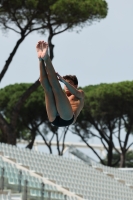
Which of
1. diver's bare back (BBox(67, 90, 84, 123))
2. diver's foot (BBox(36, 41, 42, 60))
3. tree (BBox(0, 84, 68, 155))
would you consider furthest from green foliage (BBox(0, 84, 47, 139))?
diver's foot (BBox(36, 41, 42, 60))

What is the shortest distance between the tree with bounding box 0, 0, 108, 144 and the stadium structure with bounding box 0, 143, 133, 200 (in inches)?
260

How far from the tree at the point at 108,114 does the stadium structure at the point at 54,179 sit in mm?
11717

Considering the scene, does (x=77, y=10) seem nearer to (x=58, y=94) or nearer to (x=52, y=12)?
(x=52, y=12)

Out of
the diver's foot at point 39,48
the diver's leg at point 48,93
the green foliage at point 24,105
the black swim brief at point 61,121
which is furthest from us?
the green foliage at point 24,105

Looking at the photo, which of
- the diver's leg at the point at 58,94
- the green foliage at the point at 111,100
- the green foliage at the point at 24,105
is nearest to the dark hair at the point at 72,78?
the diver's leg at the point at 58,94

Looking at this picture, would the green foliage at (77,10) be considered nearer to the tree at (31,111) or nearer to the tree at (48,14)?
the tree at (48,14)

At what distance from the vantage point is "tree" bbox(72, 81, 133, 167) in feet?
115

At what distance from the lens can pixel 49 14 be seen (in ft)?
95.4

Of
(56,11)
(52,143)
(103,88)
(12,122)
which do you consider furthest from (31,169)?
(52,143)

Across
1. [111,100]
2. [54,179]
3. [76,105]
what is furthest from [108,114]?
[76,105]

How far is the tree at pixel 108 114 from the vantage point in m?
34.9

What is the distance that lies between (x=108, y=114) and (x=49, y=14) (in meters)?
8.81

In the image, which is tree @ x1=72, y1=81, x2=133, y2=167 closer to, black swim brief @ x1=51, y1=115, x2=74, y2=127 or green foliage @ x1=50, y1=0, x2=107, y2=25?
green foliage @ x1=50, y1=0, x2=107, y2=25

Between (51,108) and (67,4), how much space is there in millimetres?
21325
